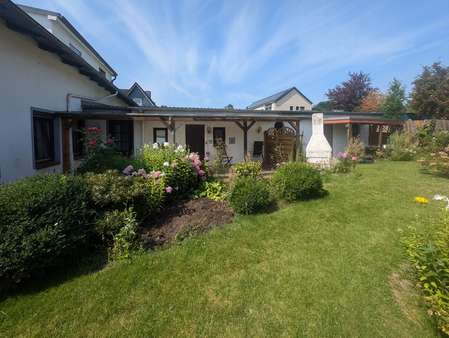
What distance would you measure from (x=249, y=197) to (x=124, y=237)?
2363 mm

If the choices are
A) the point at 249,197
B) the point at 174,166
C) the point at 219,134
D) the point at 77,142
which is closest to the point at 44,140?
the point at 77,142

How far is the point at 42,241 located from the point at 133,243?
111 centimetres

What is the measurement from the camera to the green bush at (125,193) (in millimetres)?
3877

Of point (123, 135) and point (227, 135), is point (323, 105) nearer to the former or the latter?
point (227, 135)

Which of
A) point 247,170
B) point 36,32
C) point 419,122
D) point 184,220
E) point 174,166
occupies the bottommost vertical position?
point 184,220

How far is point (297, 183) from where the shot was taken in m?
5.63

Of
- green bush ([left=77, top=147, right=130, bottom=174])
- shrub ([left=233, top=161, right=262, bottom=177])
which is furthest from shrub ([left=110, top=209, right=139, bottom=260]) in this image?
shrub ([left=233, top=161, right=262, bottom=177])

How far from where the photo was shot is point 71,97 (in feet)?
26.3

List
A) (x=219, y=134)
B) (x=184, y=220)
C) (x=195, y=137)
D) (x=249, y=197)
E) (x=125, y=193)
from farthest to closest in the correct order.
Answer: (x=219, y=134)
(x=195, y=137)
(x=249, y=197)
(x=184, y=220)
(x=125, y=193)

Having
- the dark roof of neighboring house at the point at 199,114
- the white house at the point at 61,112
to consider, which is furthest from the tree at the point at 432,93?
the white house at the point at 61,112

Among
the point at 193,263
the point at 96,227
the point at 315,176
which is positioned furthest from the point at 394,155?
the point at 96,227

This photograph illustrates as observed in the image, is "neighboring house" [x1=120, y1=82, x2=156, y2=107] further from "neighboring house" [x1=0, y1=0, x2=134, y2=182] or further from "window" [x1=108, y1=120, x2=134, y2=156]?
"neighboring house" [x1=0, y1=0, x2=134, y2=182]

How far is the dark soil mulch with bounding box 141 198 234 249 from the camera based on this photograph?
13.1 ft

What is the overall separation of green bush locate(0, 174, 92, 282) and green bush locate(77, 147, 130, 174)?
8.61 feet
